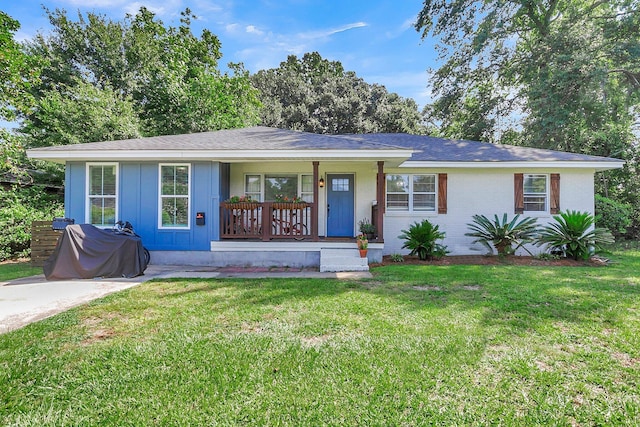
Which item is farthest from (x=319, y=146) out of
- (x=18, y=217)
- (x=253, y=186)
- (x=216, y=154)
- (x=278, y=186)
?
(x=18, y=217)

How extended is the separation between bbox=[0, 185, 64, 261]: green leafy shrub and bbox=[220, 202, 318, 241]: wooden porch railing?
20.4ft

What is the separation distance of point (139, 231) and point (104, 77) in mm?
16726

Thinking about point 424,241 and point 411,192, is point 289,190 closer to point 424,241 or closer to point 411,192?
point 411,192

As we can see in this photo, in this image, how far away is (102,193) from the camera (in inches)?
307

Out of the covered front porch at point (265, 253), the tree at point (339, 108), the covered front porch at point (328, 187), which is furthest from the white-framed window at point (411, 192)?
the tree at point (339, 108)

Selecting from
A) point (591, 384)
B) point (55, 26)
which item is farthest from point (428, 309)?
point (55, 26)

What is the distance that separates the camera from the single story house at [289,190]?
24.6 feet

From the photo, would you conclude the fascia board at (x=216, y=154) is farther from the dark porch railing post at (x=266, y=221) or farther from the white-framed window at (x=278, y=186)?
the white-framed window at (x=278, y=186)

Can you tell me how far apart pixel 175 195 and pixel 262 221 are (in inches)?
89.0

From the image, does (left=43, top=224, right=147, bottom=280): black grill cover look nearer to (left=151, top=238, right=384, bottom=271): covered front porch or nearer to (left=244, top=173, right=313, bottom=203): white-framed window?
(left=151, top=238, right=384, bottom=271): covered front porch

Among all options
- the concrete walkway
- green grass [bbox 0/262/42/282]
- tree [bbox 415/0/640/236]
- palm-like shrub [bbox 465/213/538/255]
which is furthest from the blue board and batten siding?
tree [bbox 415/0/640/236]

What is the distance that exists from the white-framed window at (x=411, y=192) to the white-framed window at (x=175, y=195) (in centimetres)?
552

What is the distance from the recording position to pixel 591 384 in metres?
2.29

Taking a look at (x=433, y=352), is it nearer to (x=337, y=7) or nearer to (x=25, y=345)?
(x=25, y=345)
